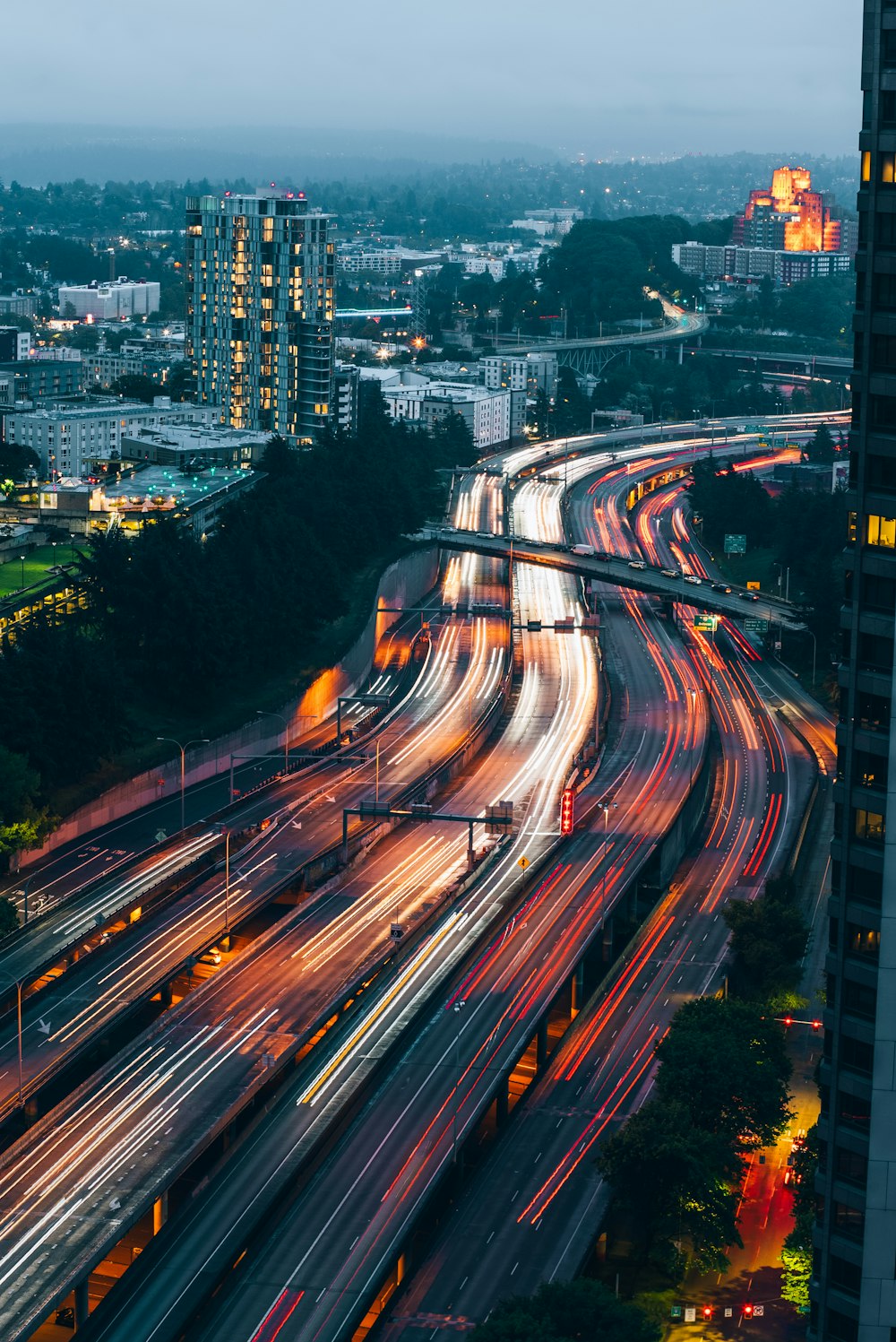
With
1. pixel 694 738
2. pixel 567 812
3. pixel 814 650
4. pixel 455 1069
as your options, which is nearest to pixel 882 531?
pixel 455 1069

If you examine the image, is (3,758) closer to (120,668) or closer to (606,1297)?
(120,668)

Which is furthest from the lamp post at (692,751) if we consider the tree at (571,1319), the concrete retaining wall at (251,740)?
the tree at (571,1319)

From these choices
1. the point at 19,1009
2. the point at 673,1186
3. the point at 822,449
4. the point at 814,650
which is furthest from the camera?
the point at 822,449

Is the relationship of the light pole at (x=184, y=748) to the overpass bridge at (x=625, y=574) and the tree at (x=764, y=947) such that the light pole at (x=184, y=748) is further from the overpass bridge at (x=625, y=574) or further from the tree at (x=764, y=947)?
the overpass bridge at (x=625, y=574)

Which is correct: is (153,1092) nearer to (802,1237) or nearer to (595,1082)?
(595,1082)

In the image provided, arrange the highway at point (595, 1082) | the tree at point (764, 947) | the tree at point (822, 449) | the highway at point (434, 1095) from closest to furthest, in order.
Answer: the highway at point (434, 1095)
the highway at point (595, 1082)
the tree at point (764, 947)
the tree at point (822, 449)

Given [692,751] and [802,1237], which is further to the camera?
[692,751]
